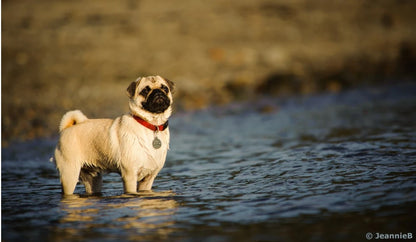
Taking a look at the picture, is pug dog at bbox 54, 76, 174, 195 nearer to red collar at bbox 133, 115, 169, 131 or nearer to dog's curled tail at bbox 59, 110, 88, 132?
red collar at bbox 133, 115, 169, 131

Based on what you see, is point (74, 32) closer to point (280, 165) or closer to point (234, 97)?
point (234, 97)

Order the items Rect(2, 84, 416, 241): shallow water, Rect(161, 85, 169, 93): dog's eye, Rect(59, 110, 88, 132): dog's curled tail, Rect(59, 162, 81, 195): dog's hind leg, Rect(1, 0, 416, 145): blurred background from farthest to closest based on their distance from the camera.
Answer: Rect(1, 0, 416, 145): blurred background < Rect(59, 110, 88, 132): dog's curled tail < Rect(59, 162, 81, 195): dog's hind leg < Rect(161, 85, 169, 93): dog's eye < Rect(2, 84, 416, 241): shallow water

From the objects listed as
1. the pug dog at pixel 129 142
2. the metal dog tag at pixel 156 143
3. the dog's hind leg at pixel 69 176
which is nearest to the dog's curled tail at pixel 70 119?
the pug dog at pixel 129 142

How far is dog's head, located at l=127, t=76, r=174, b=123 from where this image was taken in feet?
22.5

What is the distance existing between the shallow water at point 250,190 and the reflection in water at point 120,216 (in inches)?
0.4

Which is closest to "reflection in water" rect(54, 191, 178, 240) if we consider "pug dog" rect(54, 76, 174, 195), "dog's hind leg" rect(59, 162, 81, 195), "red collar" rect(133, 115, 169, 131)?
"dog's hind leg" rect(59, 162, 81, 195)

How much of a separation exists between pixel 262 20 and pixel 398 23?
195 inches

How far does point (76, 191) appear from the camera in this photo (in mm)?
8039

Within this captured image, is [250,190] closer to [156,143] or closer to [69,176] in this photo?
[156,143]

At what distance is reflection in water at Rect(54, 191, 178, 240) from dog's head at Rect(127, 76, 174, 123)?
0.98 meters

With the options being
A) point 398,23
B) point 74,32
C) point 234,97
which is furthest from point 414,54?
point 74,32

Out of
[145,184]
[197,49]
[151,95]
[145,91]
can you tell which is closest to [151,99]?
[151,95]

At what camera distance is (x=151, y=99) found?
684 centimetres

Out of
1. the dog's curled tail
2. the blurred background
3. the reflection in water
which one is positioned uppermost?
the blurred background
